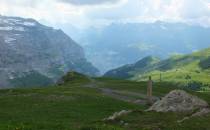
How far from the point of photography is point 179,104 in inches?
2144

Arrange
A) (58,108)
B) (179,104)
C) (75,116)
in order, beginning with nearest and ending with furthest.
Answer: (75,116) → (179,104) → (58,108)

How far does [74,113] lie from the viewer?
5453cm

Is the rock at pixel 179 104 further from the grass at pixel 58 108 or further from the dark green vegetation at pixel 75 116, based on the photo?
the grass at pixel 58 108

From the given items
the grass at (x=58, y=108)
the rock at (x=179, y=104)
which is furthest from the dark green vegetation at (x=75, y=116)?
the rock at (x=179, y=104)

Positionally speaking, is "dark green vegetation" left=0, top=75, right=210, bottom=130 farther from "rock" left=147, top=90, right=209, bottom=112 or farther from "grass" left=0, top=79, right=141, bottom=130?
"rock" left=147, top=90, right=209, bottom=112

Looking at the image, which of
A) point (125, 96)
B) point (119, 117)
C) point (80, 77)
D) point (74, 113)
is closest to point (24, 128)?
point (119, 117)

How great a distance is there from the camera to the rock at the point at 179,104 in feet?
174

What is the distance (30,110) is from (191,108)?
20971mm

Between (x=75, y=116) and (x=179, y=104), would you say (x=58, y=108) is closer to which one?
(x=75, y=116)

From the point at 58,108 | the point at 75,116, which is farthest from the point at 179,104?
the point at 58,108

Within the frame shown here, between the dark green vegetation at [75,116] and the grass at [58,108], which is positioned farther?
the grass at [58,108]

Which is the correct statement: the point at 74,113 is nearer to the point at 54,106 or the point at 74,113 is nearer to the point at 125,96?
the point at 54,106

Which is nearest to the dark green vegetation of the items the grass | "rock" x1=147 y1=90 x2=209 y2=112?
the grass

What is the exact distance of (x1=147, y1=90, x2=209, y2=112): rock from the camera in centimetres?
5300
